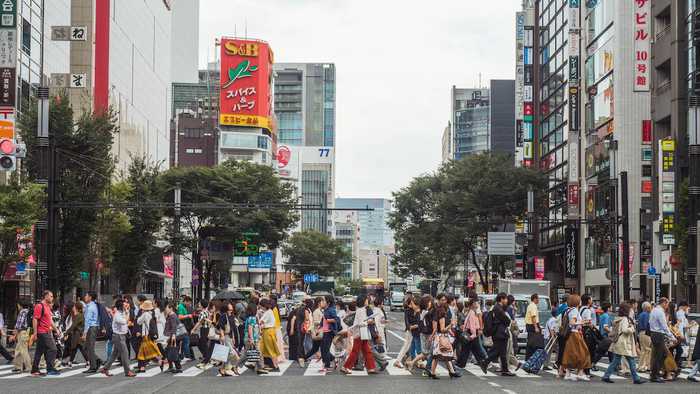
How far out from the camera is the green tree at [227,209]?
65.4m

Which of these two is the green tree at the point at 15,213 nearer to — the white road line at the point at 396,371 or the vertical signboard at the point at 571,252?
the white road line at the point at 396,371

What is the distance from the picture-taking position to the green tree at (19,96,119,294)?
43469mm

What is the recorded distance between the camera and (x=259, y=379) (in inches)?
843

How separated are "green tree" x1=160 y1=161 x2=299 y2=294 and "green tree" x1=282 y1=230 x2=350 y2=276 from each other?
57475 millimetres

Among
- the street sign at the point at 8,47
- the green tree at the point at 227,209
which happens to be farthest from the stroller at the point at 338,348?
the green tree at the point at 227,209

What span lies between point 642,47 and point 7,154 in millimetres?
31336

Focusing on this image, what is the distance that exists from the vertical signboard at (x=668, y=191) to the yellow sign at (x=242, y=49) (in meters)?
75.8

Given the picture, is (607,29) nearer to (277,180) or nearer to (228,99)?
(277,180)

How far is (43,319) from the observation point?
2205 centimetres

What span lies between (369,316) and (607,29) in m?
47.4

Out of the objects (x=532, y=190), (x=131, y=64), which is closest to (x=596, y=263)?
(x=532, y=190)

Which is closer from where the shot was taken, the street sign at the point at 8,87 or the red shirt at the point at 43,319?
the red shirt at the point at 43,319

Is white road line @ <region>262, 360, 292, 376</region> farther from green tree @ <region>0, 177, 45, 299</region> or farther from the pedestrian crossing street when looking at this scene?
green tree @ <region>0, 177, 45, 299</region>

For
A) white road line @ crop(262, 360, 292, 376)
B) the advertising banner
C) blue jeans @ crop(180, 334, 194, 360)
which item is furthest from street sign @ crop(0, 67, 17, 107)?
the advertising banner
